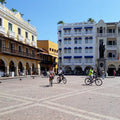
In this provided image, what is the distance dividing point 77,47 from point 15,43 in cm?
2318

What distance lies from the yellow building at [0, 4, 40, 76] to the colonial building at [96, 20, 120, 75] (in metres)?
20.2

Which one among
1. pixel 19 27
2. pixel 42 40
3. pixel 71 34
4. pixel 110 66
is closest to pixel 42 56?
pixel 42 40

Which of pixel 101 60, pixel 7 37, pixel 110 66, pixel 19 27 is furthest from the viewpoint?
pixel 110 66

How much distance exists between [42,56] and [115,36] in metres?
22.2

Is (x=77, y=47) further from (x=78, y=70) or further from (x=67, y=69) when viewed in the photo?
(x=67, y=69)

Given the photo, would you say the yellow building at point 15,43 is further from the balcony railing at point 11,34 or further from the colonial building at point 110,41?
the colonial building at point 110,41

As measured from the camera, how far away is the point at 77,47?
49469 millimetres

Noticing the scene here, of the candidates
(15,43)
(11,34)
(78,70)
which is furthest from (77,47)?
(11,34)

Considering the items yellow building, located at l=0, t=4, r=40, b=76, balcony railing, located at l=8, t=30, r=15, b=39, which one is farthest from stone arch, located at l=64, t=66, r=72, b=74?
balcony railing, located at l=8, t=30, r=15, b=39

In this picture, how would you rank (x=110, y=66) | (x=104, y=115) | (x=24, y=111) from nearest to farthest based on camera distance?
(x=104, y=115) → (x=24, y=111) → (x=110, y=66)

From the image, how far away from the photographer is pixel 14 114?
5.66m

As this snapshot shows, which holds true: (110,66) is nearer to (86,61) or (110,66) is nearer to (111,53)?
(111,53)

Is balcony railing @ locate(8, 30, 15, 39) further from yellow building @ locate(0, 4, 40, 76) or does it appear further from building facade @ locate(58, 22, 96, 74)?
building facade @ locate(58, 22, 96, 74)

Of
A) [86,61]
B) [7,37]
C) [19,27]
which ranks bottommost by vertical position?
[86,61]
